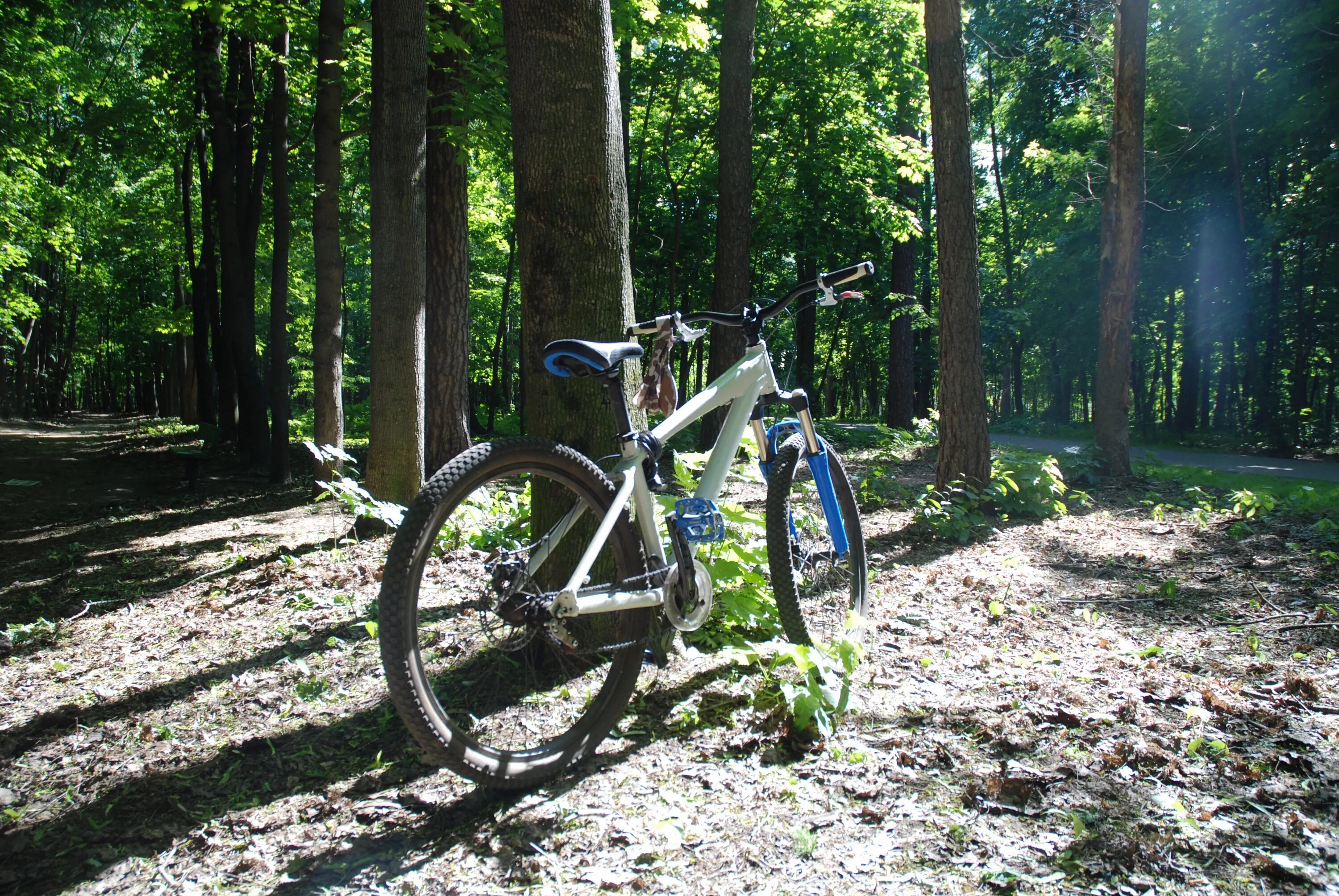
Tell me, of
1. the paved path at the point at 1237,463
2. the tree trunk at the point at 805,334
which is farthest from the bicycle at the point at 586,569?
the tree trunk at the point at 805,334

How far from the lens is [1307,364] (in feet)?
58.5

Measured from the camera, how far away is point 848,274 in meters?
3.39

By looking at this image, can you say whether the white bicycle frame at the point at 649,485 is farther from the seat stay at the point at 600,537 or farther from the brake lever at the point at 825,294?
the brake lever at the point at 825,294

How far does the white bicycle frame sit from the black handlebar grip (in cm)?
40

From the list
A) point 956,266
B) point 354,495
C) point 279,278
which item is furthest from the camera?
point 279,278

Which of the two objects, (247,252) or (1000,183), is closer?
(247,252)

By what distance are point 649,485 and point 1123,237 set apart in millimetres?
9010

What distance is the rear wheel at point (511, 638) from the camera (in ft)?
7.22

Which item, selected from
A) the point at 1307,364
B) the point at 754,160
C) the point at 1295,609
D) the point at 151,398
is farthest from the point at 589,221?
the point at 151,398

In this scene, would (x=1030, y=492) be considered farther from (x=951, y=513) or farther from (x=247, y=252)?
(x=247, y=252)

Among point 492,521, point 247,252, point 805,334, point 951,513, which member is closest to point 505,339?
point 805,334

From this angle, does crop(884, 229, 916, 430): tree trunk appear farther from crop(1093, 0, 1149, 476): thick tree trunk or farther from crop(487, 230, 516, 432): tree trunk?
crop(487, 230, 516, 432): tree trunk

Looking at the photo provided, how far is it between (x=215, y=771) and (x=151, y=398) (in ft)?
146

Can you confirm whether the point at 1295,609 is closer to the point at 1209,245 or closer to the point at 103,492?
the point at 103,492
